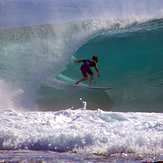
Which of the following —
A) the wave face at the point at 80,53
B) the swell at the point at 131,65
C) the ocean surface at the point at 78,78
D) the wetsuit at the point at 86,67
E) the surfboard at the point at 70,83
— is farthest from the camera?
the surfboard at the point at 70,83

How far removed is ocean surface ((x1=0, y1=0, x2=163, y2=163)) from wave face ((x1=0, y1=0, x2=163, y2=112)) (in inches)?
1.1

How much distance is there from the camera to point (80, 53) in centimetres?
955

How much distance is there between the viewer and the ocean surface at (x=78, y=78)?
389 centimetres

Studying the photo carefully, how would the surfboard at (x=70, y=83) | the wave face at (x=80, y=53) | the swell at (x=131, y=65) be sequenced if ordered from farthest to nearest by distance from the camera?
the surfboard at (x=70, y=83), the wave face at (x=80, y=53), the swell at (x=131, y=65)

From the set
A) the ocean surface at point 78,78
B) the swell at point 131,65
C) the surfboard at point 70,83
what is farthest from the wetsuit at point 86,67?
the swell at point 131,65

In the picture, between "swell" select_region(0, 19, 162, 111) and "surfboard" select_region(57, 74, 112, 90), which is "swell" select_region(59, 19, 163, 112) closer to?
"swell" select_region(0, 19, 162, 111)

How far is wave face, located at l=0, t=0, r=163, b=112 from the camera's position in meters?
7.84

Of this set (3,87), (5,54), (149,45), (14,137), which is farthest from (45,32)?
(14,137)

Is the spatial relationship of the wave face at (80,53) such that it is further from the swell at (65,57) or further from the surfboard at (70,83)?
the surfboard at (70,83)

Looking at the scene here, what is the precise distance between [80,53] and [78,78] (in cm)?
106

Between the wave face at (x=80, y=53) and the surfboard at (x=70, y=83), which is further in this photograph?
the surfboard at (x=70, y=83)

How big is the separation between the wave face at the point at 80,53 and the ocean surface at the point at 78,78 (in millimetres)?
28

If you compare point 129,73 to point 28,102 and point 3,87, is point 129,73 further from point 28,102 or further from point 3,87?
point 3,87

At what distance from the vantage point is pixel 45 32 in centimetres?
979
